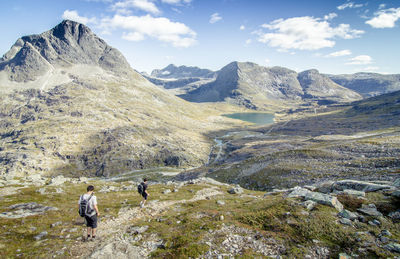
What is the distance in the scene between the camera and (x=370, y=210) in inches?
706

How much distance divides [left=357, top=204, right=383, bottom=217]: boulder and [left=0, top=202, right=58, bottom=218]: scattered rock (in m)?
35.9

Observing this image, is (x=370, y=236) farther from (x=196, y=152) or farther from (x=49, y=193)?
(x=196, y=152)

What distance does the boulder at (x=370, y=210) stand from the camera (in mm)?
17278

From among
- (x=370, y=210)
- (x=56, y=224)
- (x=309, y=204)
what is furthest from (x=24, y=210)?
(x=370, y=210)

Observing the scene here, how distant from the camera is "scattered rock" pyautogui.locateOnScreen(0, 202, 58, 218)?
23727 mm

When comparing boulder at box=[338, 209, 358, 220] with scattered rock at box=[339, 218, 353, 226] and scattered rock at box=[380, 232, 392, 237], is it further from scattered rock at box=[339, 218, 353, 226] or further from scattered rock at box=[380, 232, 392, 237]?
scattered rock at box=[380, 232, 392, 237]

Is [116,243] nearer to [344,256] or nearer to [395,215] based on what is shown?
[344,256]

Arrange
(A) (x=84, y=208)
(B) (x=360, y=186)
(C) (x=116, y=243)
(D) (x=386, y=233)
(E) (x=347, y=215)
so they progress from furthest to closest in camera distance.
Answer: (B) (x=360, y=186)
(E) (x=347, y=215)
(C) (x=116, y=243)
(A) (x=84, y=208)
(D) (x=386, y=233)

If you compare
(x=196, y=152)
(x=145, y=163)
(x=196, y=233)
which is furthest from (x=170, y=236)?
A: (x=196, y=152)

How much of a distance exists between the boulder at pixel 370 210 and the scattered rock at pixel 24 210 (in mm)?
35942

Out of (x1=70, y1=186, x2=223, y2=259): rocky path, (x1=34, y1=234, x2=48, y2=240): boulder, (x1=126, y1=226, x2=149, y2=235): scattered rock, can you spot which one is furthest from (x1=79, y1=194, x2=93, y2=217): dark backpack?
(x1=34, y1=234, x2=48, y2=240): boulder

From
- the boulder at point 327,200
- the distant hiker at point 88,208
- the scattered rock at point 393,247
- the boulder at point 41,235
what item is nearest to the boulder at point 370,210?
the boulder at point 327,200

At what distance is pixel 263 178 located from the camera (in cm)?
5703

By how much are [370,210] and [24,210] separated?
39.5 m
